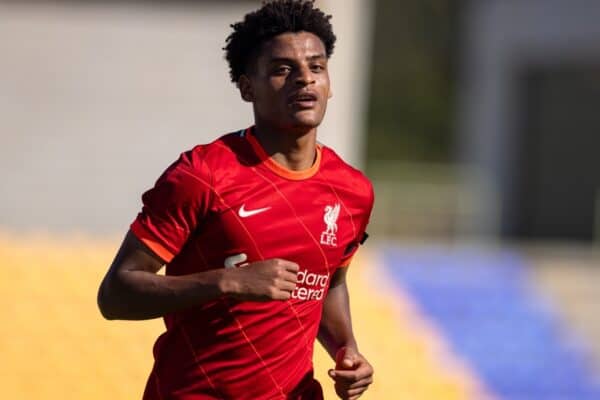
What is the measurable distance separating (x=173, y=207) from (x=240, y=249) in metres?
0.25

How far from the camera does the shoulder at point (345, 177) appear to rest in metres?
4.02

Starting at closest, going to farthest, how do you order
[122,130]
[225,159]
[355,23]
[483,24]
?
[225,159], [122,130], [355,23], [483,24]

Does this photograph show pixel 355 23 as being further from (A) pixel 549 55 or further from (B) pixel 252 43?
(A) pixel 549 55

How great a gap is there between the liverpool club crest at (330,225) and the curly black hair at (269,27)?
0.48m

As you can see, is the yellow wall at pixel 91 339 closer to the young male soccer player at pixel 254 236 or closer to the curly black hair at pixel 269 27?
the young male soccer player at pixel 254 236

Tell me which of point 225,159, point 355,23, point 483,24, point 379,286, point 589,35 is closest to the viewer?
point 225,159

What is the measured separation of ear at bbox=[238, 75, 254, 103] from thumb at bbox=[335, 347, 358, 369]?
0.84 m

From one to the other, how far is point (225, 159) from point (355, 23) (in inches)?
368

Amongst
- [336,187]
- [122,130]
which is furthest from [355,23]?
[336,187]

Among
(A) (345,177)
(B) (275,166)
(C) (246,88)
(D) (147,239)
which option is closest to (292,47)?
(C) (246,88)

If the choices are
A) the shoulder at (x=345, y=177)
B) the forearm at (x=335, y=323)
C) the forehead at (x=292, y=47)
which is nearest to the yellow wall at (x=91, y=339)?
the forearm at (x=335, y=323)

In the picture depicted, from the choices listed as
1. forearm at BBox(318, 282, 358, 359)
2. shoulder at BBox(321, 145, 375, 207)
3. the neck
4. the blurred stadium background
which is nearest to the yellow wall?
the blurred stadium background

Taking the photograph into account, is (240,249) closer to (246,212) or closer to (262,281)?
(246,212)

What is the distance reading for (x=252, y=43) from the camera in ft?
Answer: 12.9
